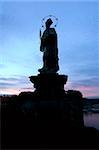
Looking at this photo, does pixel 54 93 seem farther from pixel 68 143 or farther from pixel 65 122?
pixel 68 143

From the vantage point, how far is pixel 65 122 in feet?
51.9

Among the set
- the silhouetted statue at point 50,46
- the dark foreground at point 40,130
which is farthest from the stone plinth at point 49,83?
the silhouetted statue at point 50,46

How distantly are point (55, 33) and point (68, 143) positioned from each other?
660 centimetres

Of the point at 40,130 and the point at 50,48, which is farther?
the point at 50,48

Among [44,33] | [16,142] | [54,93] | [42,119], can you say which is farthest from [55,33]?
[16,142]

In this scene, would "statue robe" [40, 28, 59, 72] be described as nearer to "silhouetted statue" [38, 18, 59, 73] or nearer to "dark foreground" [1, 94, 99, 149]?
"silhouetted statue" [38, 18, 59, 73]

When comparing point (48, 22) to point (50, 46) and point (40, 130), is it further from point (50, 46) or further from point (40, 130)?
point (40, 130)

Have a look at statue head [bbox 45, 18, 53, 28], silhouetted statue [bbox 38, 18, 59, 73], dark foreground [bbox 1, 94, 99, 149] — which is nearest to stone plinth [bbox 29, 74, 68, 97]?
dark foreground [bbox 1, 94, 99, 149]

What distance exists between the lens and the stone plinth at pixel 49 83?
16.4 m

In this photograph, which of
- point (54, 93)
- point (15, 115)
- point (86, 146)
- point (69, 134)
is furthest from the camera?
point (54, 93)

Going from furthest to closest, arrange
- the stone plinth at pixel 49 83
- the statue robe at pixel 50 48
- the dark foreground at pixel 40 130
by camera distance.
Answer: the statue robe at pixel 50 48
the stone plinth at pixel 49 83
the dark foreground at pixel 40 130

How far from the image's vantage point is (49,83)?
16453 millimetres

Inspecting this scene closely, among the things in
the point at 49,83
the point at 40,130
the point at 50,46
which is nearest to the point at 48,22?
the point at 50,46

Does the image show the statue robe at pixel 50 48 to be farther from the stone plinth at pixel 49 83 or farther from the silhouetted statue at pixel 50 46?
the stone plinth at pixel 49 83
